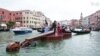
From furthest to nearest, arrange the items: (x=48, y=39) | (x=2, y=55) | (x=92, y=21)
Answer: (x=92, y=21) → (x=48, y=39) → (x=2, y=55)

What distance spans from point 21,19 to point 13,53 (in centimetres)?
11625

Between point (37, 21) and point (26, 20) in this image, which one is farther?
point (37, 21)

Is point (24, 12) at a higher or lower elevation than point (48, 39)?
higher

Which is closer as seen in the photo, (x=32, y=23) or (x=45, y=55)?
(x=45, y=55)

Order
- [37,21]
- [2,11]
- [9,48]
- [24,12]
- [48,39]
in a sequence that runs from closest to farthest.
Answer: [9,48] < [48,39] < [2,11] < [24,12] < [37,21]

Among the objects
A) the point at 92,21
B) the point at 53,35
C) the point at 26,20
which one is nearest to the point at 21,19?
the point at 26,20

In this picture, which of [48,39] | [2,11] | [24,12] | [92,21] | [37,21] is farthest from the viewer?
[92,21]

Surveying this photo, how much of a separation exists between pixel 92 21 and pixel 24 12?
52267mm

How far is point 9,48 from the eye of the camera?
70.0 ft

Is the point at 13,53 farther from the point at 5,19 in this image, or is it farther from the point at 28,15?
the point at 28,15

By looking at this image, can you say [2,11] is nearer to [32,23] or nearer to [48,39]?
[32,23]

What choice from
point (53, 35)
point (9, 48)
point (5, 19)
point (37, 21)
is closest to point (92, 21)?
point (37, 21)

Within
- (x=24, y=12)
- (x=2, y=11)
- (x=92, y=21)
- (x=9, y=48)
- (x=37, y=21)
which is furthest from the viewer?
(x=92, y=21)

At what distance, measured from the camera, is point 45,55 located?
1988cm
